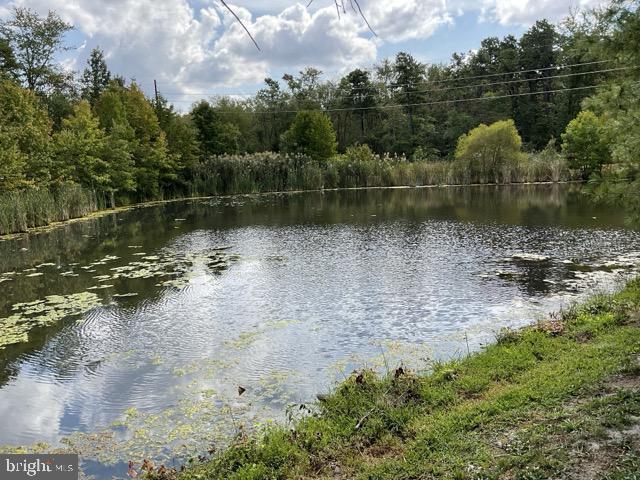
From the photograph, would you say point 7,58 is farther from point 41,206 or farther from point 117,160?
point 41,206

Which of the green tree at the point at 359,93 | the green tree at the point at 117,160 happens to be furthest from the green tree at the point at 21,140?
the green tree at the point at 359,93

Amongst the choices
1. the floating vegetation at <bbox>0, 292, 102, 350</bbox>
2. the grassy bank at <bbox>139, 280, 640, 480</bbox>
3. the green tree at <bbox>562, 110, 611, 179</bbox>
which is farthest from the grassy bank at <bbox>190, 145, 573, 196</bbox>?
the grassy bank at <bbox>139, 280, 640, 480</bbox>

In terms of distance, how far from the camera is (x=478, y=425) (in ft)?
12.7

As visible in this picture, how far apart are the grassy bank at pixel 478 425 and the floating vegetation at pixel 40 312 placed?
5471mm

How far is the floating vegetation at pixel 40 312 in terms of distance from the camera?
809cm

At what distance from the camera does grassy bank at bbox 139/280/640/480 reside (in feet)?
10.5

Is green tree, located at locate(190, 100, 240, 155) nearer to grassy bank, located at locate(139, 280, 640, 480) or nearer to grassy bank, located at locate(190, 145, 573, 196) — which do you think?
Result: grassy bank, located at locate(190, 145, 573, 196)

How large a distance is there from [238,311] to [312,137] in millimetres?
34944

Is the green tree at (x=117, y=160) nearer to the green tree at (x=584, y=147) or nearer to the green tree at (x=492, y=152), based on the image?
the green tree at (x=492, y=152)

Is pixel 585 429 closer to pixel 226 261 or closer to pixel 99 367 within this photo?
pixel 99 367

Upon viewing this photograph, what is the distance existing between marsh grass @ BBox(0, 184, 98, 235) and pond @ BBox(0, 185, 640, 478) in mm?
1210

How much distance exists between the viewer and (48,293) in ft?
34.6

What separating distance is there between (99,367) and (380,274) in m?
5.99

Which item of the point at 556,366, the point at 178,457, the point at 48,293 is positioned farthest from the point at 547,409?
the point at 48,293
